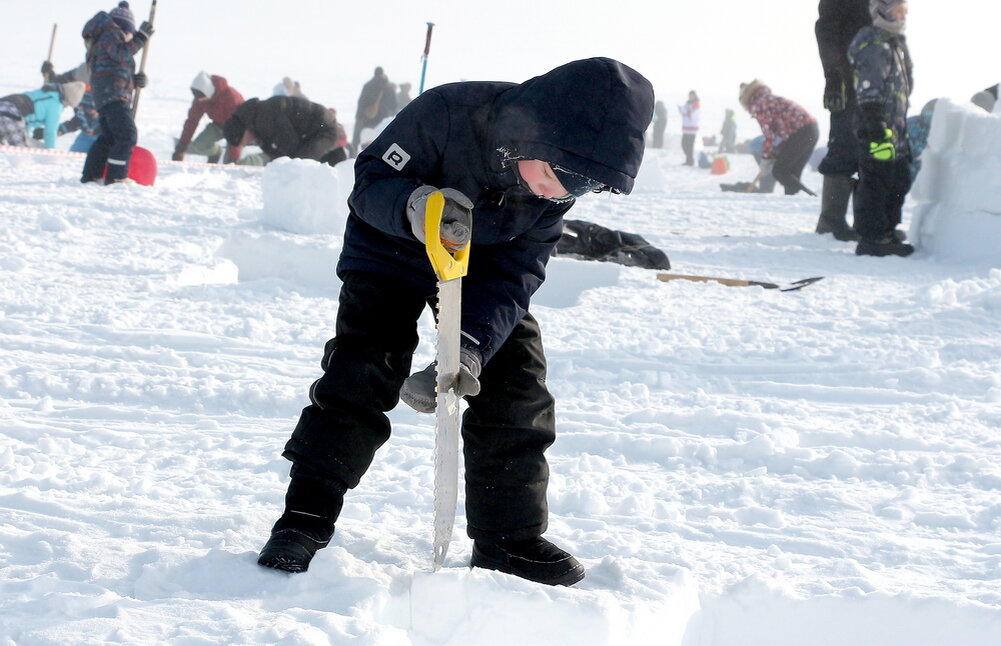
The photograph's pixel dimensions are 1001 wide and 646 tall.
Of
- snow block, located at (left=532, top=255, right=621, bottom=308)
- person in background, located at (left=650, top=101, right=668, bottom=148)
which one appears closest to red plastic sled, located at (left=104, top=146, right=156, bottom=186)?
snow block, located at (left=532, top=255, right=621, bottom=308)

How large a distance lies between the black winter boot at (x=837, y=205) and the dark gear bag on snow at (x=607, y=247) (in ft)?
5.54

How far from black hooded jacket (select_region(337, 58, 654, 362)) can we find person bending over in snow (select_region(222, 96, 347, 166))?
24.4 ft

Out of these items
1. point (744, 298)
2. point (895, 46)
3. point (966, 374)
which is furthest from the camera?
point (895, 46)

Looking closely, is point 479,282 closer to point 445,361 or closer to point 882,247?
point 445,361

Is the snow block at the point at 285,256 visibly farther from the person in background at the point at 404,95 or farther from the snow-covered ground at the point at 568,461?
the person in background at the point at 404,95

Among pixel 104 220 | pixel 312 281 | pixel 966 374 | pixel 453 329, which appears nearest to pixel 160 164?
pixel 104 220

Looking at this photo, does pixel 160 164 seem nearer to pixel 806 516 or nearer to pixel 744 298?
pixel 744 298

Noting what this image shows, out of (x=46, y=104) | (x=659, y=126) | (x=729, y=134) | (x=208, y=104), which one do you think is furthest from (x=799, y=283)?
(x=729, y=134)

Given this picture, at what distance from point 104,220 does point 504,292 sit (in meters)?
4.83

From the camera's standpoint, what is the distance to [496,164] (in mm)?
1862

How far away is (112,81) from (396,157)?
20.2 feet

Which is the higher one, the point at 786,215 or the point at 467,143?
the point at 786,215

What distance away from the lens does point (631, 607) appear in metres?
1.85

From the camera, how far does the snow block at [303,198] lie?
6.16 m
